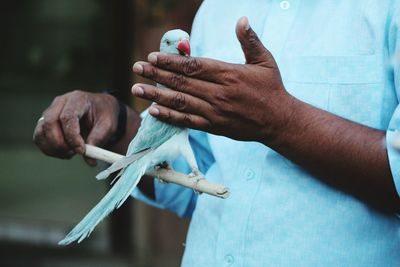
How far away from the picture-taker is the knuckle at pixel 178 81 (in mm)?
1376

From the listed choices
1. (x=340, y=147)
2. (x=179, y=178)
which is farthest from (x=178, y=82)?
(x=340, y=147)

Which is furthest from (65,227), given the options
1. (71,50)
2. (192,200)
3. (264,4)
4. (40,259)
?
(264,4)

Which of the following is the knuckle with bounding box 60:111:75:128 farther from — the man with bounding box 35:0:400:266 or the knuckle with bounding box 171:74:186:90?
the knuckle with bounding box 171:74:186:90

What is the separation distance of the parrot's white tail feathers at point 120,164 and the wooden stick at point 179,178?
0.06m

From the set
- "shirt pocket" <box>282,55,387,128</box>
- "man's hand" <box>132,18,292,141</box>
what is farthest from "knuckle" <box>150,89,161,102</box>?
"shirt pocket" <box>282,55,387,128</box>

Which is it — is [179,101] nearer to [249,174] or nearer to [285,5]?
[249,174]

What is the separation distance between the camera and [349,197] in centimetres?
149

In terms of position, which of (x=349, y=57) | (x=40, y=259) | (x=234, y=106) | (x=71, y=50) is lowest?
(x=40, y=259)

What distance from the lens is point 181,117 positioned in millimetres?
1409

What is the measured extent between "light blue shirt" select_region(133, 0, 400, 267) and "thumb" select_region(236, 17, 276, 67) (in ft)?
0.64

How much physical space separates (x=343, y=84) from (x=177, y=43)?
40 centimetres

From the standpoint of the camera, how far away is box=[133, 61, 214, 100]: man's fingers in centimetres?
138

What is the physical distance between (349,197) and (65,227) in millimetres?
3783

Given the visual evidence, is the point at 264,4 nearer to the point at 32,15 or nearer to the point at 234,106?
the point at 234,106
